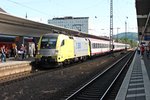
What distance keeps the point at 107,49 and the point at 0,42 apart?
33453 millimetres

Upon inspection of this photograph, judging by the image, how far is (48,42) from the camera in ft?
85.5

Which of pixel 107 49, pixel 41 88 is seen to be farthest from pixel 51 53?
pixel 107 49

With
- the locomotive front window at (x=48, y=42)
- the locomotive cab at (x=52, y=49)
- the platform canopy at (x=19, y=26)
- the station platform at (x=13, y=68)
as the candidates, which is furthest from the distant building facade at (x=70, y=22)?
the station platform at (x=13, y=68)

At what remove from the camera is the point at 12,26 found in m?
32.8

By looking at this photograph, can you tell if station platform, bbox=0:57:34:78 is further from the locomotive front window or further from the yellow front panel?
the yellow front panel

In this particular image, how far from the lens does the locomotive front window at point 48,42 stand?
2578cm

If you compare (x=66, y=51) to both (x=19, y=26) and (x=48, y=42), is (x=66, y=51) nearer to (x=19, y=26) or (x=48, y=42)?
(x=48, y=42)

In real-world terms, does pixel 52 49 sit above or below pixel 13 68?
above

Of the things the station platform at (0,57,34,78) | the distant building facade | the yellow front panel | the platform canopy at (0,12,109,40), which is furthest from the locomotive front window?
the distant building facade

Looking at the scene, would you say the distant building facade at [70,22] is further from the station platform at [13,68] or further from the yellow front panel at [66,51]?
the station platform at [13,68]

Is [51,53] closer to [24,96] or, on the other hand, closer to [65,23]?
[24,96]

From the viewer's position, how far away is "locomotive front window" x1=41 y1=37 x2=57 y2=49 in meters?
25.8

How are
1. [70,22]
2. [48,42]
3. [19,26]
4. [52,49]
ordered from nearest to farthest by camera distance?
[52,49] < [48,42] < [19,26] < [70,22]

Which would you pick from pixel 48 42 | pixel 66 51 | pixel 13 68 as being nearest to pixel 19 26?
pixel 66 51
